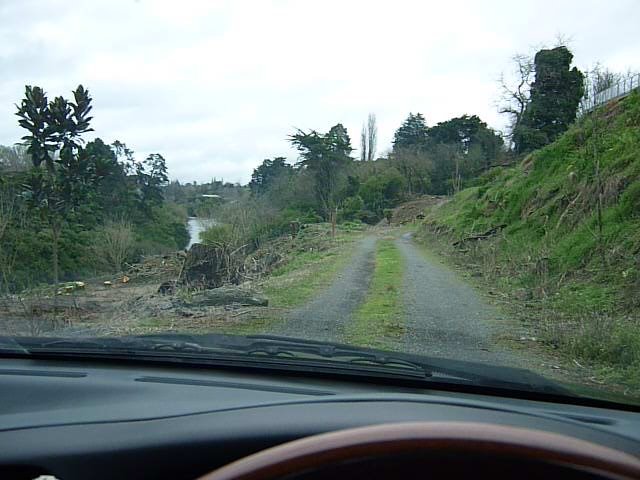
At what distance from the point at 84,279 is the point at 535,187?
1502cm

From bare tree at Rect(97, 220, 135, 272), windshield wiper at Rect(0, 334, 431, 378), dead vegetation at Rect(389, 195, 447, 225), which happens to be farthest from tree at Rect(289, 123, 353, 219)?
windshield wiper at Rect(0, 334, 431, 378)

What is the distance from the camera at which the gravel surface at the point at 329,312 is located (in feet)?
22.8

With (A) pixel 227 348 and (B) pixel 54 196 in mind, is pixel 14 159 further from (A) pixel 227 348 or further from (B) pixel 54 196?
(A) pixel 227 348

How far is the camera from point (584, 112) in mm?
17109

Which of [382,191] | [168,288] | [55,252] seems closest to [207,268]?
[168,288]

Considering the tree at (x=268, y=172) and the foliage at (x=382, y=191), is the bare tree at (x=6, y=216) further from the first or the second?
the foliage at (x=382, y=191)

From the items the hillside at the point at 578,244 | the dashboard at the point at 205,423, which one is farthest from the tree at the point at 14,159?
the hillside at the point at 578,244

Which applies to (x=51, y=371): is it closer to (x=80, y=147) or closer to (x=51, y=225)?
(x=80, y=147)

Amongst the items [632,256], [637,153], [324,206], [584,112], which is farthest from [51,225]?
[324,206]

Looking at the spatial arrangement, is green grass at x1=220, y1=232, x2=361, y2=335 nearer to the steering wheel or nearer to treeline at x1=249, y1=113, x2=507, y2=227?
A: the steering wheel

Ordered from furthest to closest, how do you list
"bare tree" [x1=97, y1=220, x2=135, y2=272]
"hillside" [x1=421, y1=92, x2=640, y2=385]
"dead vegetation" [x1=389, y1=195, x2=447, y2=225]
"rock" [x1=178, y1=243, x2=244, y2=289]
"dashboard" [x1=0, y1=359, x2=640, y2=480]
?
"dead vegetation" [x1=389, y1=195, x2=447, y2=225], "bare tree" [x1=97, y1=220, x2=135, y2=272], "rock" [x1=178, y1=243, x2=244, y2=289], "hillside" [x1=421, y1=92, x2=640, y2=385], "dashboard" [x1=0, y1=359, x2=640, y2=480]

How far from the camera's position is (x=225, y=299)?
30.6 feet

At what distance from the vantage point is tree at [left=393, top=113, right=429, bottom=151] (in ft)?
202

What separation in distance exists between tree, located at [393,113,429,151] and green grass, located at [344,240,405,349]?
160 ft
